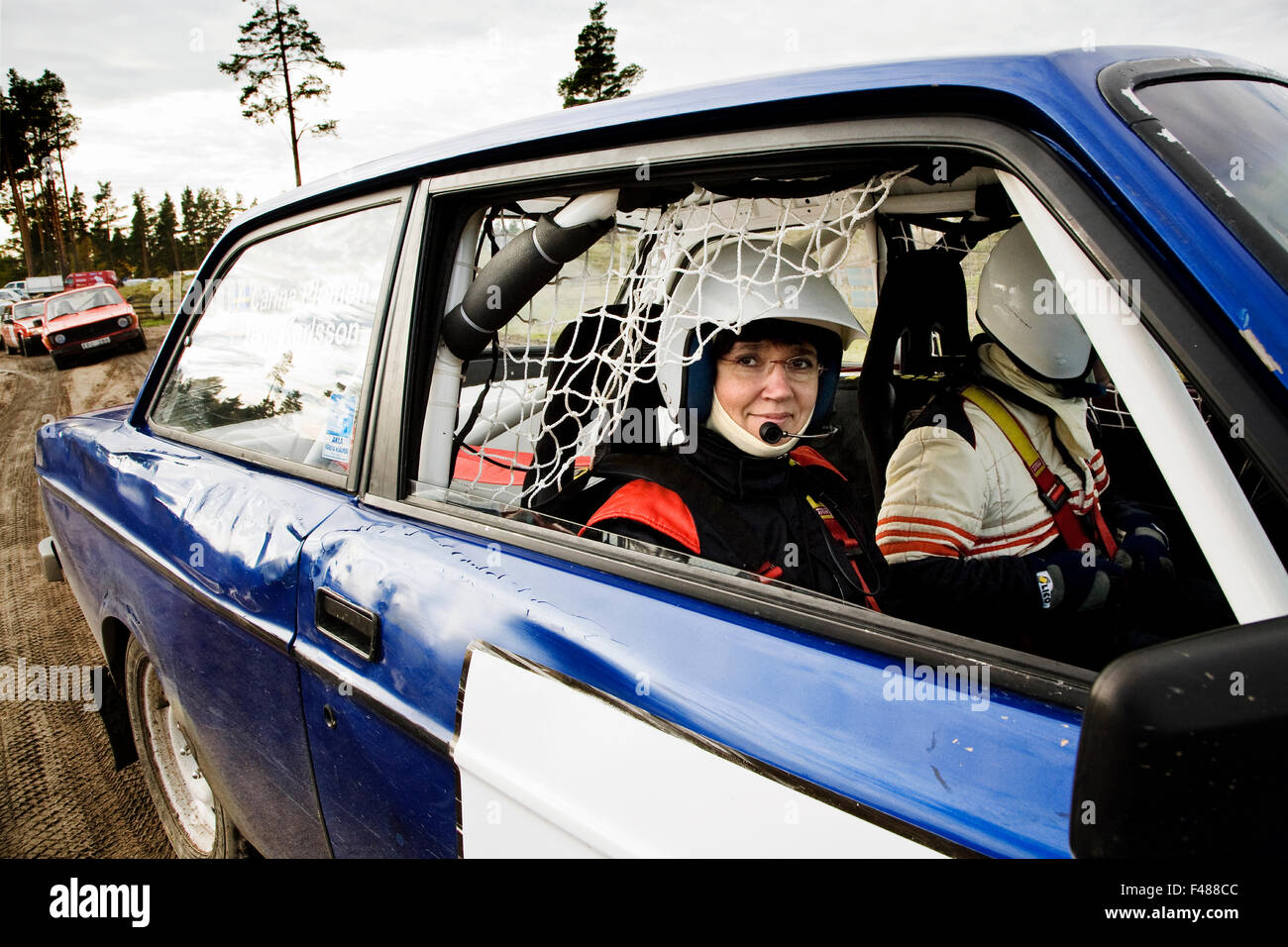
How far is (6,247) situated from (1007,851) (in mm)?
85864

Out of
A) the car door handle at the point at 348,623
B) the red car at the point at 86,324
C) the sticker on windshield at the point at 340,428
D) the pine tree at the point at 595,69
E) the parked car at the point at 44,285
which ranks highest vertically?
the pine tree at the point at 595,69

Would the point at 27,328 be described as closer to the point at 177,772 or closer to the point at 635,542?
the point at 177,772

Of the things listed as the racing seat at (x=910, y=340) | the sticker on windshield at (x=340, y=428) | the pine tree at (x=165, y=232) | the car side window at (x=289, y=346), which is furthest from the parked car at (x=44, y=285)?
the racing seat at (x=910, y=340)

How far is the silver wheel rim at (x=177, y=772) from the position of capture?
2359 mm

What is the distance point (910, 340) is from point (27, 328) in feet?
73.2

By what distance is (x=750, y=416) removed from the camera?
5.86 feet

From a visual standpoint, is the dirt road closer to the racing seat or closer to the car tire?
the car tire

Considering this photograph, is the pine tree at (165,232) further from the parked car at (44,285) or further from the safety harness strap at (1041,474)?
the safety harness strap at (1041,474)

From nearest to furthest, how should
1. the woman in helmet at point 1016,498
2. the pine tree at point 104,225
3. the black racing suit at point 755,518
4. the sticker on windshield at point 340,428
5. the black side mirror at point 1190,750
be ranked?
the black side mirror at point 1190,750 < the black racing suit at point 755,518 < the sticker on windshield at point 340,428 < the woman in helmet at point 1016,498 < the pine tree at point 104,225

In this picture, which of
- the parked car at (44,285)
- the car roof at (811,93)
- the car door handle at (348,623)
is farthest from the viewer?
the parked car at (44,285)

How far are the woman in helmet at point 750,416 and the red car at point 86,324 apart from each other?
1942 cm

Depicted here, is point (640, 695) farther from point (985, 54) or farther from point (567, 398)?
point (567, 398)

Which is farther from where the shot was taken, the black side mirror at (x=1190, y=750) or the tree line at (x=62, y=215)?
the tree line at (x=62, y=215)
